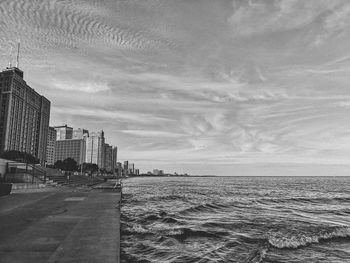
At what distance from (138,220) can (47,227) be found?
10487mm

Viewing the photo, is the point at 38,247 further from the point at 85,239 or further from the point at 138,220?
the point at 138,220

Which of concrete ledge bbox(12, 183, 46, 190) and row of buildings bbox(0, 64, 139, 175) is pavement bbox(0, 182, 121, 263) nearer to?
concrete ledge bbox(12, 183, 46, 190)

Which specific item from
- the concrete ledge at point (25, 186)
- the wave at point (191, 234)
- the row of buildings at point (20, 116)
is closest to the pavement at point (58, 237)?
the wave at point (191, 234)

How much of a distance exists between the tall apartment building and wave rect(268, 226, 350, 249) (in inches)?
6572

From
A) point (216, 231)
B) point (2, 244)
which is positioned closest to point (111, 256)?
point (2, 244)

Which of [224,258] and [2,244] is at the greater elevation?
[2,244]

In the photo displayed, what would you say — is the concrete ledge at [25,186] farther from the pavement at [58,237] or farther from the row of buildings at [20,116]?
the row of buildings at [20,116]

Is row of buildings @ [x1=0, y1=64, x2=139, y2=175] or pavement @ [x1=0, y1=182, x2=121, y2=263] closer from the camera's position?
pavement @ [x1=0, y1=182, x2=121, y2=263]

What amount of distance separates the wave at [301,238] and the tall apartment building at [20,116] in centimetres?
16692

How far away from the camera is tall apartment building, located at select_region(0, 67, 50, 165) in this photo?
156m

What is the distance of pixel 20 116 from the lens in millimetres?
168375

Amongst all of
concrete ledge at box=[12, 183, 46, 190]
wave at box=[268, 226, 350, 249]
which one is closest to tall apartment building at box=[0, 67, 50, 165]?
concrete ledge at box=[12, 183, 46, 190]

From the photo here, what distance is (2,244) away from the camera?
27.1ft

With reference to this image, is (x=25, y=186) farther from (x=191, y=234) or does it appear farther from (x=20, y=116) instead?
(x=20, y=116)
